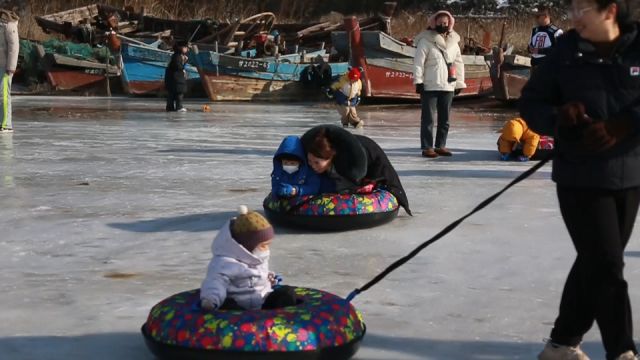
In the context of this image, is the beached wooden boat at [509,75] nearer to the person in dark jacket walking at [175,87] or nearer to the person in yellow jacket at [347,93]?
the person in dark jacket walking at [175,87]

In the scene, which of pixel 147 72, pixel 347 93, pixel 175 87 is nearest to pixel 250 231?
pixel 347 93

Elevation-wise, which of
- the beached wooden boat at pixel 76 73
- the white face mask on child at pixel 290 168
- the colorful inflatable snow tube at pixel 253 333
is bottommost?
the beached wooden boat at pixel 76 73

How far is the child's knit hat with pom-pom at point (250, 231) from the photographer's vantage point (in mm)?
3873

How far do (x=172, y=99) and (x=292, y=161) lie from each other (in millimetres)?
13968

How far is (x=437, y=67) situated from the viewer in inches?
418

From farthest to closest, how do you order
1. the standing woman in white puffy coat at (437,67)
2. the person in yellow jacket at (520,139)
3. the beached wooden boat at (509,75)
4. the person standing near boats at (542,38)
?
the beached wooden boat at (509,75), the person standing near boats at (542,38), the standing woman in white puffy coat at (437,67), the person in yellow jacket at (520,139)

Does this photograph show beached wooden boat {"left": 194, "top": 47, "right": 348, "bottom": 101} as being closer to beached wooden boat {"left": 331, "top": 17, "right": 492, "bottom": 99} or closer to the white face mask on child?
beached wooden boat {"left": 331, "top": 17, "right": 492, "bottom": 99}

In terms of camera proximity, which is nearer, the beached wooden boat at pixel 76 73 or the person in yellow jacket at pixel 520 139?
the person in yellow jacket at pixel 520 139

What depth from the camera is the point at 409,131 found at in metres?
15.5

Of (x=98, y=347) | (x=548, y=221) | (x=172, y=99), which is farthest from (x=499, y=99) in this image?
(x=98, y=347)

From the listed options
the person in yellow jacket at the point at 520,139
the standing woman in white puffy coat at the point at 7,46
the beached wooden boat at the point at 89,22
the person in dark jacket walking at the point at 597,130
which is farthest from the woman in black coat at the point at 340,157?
the beached wooden boat at the point at 89,22

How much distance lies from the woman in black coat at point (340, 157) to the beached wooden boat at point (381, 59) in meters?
16.2

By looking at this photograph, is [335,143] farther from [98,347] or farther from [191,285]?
[98,347]

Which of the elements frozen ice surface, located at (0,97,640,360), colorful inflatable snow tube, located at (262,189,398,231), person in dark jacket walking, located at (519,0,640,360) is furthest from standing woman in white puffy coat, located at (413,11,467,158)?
person in dark jacket walking, located at (519,0,640,360)
